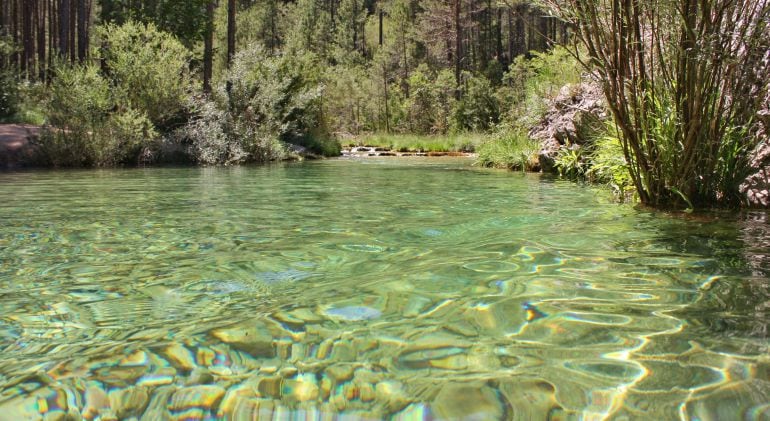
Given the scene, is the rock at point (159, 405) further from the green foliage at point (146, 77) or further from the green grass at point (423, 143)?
the green grass at point (423, 143)

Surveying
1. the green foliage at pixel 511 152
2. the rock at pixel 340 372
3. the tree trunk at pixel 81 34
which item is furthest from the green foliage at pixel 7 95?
the rock at pixel 340 372

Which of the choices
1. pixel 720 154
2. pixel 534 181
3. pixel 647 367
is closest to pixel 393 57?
pixel 534 181

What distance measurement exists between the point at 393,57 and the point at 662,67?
4107 cm

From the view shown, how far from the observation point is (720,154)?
4.77 meters

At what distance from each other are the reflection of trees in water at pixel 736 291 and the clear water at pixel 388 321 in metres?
0.01

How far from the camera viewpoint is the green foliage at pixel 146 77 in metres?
16.0

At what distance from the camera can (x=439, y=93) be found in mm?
35750

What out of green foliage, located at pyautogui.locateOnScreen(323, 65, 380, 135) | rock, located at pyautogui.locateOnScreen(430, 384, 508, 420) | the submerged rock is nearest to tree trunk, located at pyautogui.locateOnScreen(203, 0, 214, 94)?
green foliage, located at pyautogui.locateOnScreen(323, 65, 380, 135)

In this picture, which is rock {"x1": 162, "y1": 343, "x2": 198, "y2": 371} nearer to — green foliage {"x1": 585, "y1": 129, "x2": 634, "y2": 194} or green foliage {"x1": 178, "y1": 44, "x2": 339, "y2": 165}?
green foliage {"x1": 585, "y1": 129, "x2": 634, "y2": 194}

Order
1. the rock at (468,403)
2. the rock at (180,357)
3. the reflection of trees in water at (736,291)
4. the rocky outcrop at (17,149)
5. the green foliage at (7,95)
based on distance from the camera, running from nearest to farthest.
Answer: the rock at (468,403) → the rock at (180,357) → the reflection of trees in water at (736,291) → the rocky outcrop at (17,149) → the green foliage at (7,95)

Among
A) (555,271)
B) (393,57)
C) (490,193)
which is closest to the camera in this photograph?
(555,271)

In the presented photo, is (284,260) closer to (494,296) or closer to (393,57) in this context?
(494,296)

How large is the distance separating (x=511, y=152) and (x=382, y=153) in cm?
1194

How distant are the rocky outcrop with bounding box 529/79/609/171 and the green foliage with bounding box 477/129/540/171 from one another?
25 centimetres
